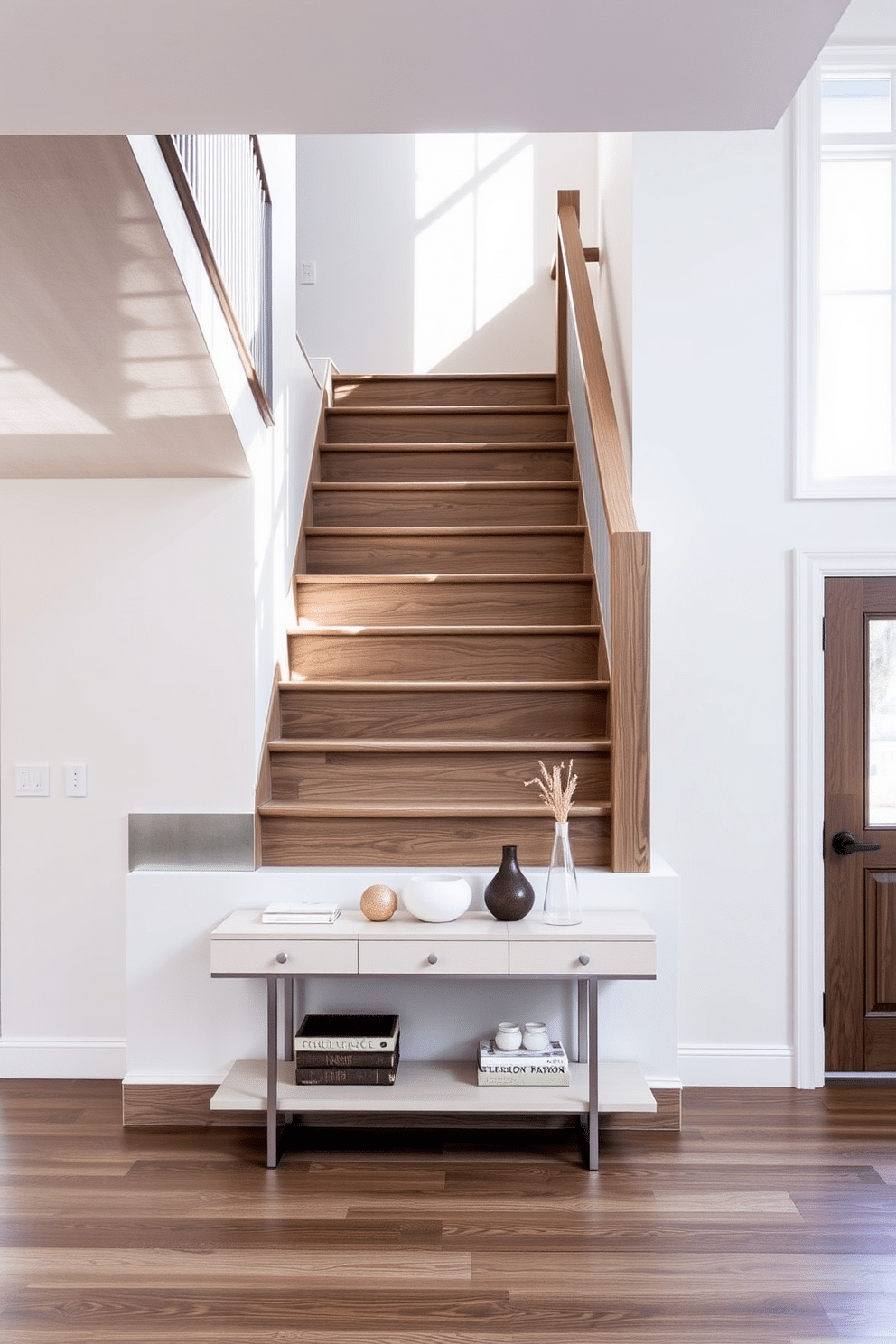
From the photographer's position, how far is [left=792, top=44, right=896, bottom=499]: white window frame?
11.9 ft

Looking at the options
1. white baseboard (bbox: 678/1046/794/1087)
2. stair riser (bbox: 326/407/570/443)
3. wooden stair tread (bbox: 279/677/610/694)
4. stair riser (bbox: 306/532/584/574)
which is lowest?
white baseboard (bbox: 678/1046/794/1087)

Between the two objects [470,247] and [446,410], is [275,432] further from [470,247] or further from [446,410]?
[470,247]

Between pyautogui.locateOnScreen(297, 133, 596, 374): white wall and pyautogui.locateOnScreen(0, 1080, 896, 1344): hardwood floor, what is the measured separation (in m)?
3.95

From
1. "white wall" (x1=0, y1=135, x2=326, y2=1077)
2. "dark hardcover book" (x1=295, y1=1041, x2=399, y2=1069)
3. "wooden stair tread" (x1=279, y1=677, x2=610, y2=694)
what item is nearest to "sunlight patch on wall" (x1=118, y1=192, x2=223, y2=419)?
"white wall" (x1=0, y1=135, x2=326, y2=1077)

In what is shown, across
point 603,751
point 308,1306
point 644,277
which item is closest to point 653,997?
point 603,751

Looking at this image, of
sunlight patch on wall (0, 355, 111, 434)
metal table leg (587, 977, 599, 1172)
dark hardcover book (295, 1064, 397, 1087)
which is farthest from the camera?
dark hardcover book (295, 1064, 397, 1087)

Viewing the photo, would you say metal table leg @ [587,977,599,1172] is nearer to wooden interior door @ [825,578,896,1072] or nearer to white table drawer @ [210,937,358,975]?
white table drawer @ [210,937,358,975]

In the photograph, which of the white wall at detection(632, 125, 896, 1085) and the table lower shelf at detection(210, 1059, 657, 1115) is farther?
the white wall at detection(632, 125, 896, 1085)

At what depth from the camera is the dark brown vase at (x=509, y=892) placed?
9.82 ft

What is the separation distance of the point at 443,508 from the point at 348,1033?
218 cm

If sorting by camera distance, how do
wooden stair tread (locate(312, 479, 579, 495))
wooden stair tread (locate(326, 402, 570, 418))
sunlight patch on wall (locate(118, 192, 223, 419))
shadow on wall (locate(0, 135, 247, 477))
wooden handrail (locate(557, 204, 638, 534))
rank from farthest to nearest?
wooden stair tread (locate(326, 402, 570, 418)) < wooden stair tread (locate(312, 479, 579, 495)) < wooden handrail (locate(557, 204, 638, 534)) < sunlight patch on wall (locate(118, 192, 223, 419)) < shadow on wall (locate(0, 135, 247, 477))

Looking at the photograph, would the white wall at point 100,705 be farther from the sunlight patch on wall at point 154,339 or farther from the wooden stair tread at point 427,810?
the sunlight patch on wall at point 154,339

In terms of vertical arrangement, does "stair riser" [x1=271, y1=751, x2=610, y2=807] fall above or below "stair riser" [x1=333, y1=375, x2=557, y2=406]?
below

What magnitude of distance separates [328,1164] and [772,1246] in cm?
115
